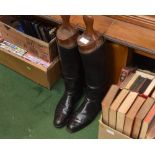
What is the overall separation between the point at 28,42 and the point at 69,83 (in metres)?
0.38

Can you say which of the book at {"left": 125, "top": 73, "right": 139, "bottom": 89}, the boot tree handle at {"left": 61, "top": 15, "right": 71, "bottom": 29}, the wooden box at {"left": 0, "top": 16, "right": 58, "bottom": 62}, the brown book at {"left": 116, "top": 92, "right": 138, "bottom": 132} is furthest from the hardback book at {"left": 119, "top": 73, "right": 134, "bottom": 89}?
the wooden box at {"left": 0, "top": 16, "right": 58, "bottom": 62}

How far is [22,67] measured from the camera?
5.66ft

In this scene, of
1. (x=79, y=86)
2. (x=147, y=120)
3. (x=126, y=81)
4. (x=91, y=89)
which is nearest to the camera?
(x=147, y=120)

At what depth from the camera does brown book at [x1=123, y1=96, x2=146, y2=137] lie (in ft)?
3.61

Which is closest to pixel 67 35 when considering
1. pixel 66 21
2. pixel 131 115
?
pixel 66 21

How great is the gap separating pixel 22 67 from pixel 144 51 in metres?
0.82

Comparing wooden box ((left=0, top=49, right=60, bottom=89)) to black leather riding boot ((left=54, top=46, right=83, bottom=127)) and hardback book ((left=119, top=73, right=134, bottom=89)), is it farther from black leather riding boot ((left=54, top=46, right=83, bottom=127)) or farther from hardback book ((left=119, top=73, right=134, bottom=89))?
hardback book ((left=119, top=73, right=134, bottom=89))

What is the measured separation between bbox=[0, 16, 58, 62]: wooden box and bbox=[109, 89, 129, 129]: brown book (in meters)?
0.56

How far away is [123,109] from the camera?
1.12 metres

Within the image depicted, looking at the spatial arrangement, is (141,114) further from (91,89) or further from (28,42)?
(28,42)

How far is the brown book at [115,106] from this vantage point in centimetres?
113

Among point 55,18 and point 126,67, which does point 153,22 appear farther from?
point 55,18
